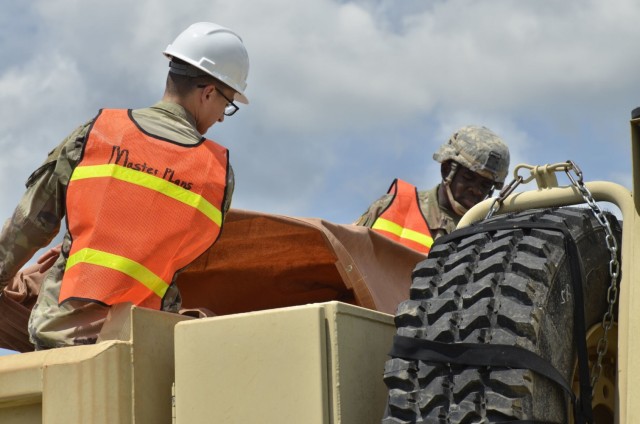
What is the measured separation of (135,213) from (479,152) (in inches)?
163

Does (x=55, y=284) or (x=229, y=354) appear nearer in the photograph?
(x=229, y=354)

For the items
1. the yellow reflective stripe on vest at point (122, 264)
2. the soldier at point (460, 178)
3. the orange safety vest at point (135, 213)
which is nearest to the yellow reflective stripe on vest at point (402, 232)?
the soldier at point (460, 178)

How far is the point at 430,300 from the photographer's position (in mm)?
2996

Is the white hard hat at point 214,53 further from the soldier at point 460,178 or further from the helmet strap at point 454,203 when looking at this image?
the helmet strap at point 454,203

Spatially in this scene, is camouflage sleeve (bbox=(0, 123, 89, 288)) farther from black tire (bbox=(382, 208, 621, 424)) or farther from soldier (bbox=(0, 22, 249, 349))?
black tire (bbox=(382, 208, 621, 424))

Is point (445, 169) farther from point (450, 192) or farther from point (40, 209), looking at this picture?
point (40, 209)

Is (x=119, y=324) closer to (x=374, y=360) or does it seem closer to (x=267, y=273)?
(x=267, y=273)

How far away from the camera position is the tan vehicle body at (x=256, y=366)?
292 centimetres

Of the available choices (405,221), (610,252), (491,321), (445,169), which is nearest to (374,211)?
(405,221)

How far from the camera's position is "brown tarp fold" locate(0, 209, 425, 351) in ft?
13.7

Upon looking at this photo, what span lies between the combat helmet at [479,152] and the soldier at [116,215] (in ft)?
11.7

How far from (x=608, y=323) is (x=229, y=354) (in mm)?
1041

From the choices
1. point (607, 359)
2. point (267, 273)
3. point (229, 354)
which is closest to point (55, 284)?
point (267, 273)

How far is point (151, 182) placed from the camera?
4039 millimetres
